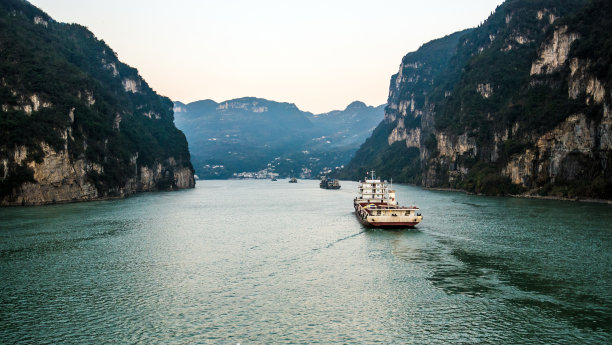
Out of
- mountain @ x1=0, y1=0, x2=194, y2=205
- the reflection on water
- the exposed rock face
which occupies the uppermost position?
the exposed rock face

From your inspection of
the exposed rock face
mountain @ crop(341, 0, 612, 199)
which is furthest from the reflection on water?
the exposed rock face

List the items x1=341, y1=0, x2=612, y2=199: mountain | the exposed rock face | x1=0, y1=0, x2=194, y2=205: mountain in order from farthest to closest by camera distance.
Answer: the exposed rock face → x1=341, y1=0, x2=612, y2=199: mountain → x1=0, y1=0, x2=194, y2=205: mountain

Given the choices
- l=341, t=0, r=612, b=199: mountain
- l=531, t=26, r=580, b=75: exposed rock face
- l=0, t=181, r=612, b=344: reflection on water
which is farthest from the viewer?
l=531, t=26, r=580, b=75: exposed rock face

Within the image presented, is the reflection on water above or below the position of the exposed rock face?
below

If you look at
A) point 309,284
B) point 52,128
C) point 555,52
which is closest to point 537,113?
point 555,52

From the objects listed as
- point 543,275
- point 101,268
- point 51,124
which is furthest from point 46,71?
point 543,275

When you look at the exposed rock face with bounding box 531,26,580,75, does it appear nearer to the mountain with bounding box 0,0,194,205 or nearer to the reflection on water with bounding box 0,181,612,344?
the reflection on water with bounding box 0,181,612,344

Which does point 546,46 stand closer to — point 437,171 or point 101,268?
point 437,171

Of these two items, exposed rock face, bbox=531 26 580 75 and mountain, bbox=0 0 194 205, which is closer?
Result: mountain, bbox=0 0 194 205
